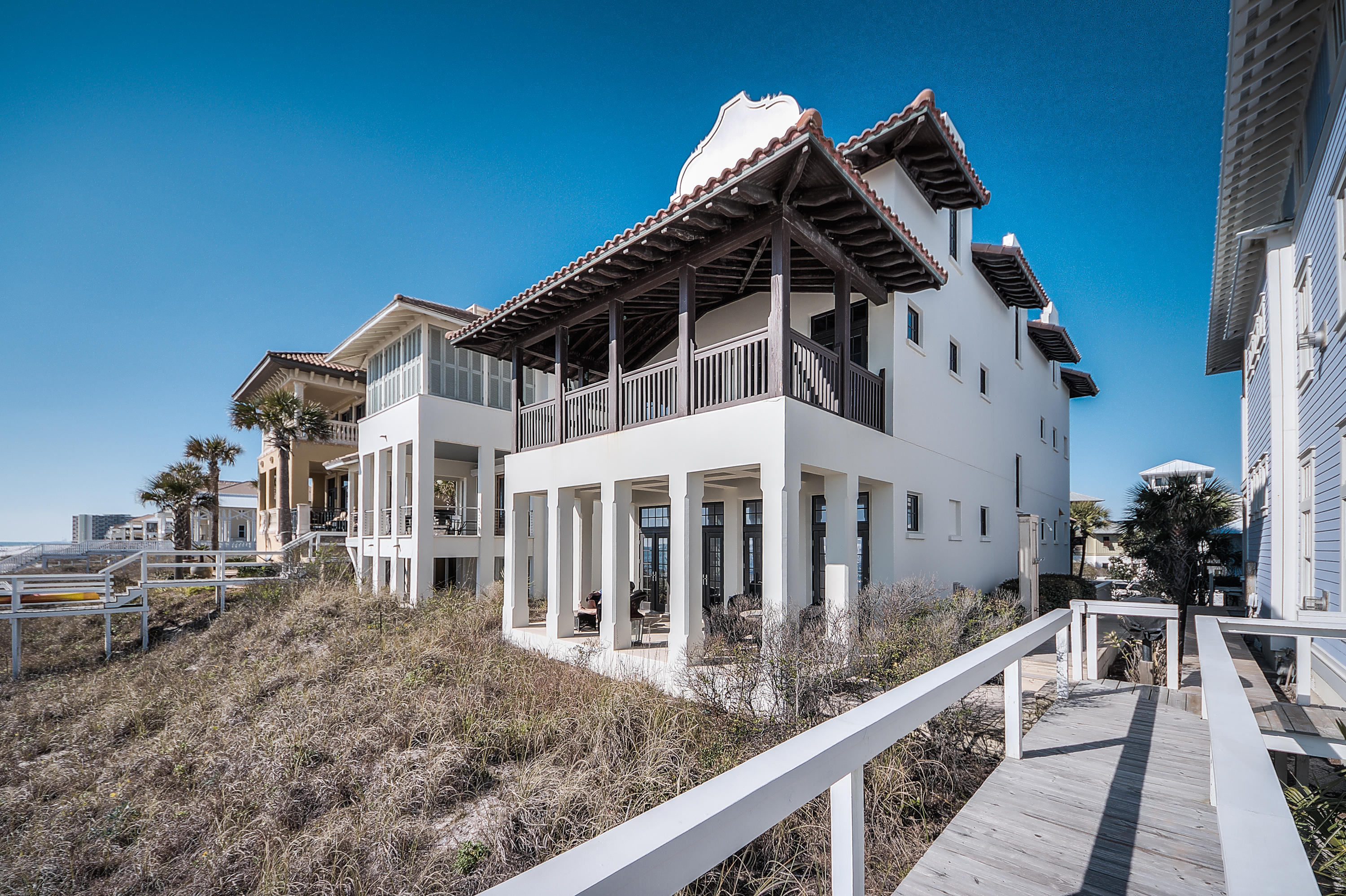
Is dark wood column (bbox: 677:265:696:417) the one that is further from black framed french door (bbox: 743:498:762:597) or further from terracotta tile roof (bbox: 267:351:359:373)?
terracotta tile roof (bbox: 267:351:359:373)

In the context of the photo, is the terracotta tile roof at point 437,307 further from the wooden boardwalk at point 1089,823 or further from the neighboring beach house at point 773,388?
the wooden boardwalk at point 1089,823

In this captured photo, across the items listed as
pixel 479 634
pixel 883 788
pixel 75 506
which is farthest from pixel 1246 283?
pixel 75 506

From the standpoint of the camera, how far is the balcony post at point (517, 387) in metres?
14.2

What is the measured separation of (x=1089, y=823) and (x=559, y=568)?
1039 centimetres

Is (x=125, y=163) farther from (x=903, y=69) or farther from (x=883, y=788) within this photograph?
(x=883, y=788)

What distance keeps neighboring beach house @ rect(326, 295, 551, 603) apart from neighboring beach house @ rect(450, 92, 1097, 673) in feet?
12.5

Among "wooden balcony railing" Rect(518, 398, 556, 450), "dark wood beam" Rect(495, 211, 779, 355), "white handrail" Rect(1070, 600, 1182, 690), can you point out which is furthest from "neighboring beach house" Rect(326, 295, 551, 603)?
"white handrail" Rect(1070, 600, 1182, 690)

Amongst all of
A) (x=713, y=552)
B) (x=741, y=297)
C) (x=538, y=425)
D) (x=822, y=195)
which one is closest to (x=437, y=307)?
(x=538, y=425)

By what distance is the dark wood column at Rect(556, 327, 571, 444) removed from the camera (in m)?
12.8

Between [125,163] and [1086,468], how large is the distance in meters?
37.0

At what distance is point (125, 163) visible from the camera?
1583cm

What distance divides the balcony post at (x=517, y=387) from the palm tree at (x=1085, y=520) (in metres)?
25.3

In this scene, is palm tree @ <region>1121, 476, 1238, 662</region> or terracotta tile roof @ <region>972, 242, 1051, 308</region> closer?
terracotta tile roof @ <region>972, 242, 1051, 308</region>

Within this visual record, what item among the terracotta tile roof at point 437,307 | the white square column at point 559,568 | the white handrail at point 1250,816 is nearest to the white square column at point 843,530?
the white square column at point 559,568
